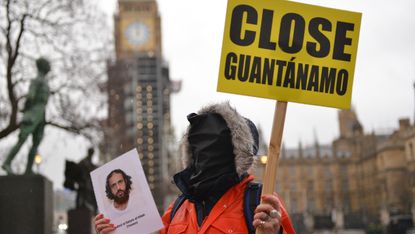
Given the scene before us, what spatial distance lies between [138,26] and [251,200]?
17215 centimetres

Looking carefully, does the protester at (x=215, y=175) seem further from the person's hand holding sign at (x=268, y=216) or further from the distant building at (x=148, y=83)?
the distant building at (x=148, y=83)

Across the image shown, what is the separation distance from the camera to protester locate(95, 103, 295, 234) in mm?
3076

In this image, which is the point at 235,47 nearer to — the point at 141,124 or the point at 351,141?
the point at 351,141

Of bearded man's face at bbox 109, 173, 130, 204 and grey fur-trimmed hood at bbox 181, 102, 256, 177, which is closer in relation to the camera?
grey fur-trimmed hood at bbox 181, 102, 256, 177

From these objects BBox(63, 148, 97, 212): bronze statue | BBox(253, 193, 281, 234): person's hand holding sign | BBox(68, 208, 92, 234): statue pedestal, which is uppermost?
BBox(253, 193, 281, 234): person's hand holding sign

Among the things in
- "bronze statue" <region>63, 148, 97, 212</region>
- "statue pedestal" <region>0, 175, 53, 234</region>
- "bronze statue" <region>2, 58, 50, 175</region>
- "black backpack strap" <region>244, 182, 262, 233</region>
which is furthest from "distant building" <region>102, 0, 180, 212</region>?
"black backpack strap" <region>244, 182, 262, 233</region>

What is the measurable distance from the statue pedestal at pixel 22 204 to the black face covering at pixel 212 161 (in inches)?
335

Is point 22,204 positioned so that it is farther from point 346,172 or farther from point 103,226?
point 346,172

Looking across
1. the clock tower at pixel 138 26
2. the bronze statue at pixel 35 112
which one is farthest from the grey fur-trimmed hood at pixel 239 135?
the clock tower at pixel 138 26

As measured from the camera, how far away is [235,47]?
3246 mm

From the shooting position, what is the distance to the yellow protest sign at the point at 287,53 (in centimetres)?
324

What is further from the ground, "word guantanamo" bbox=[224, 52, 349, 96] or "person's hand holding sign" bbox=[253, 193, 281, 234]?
"word guantanamo" bbox=[224, 52, 349, 96]

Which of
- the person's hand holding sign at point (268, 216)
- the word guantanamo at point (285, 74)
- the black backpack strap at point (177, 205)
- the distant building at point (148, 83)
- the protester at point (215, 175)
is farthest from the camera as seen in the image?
the distant building at point (148, 83)

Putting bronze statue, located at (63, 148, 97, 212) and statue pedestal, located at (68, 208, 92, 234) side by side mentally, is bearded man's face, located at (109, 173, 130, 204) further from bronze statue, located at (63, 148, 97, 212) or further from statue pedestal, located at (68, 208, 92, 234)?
bronze statue, located at (63, 148, 97, 212)
